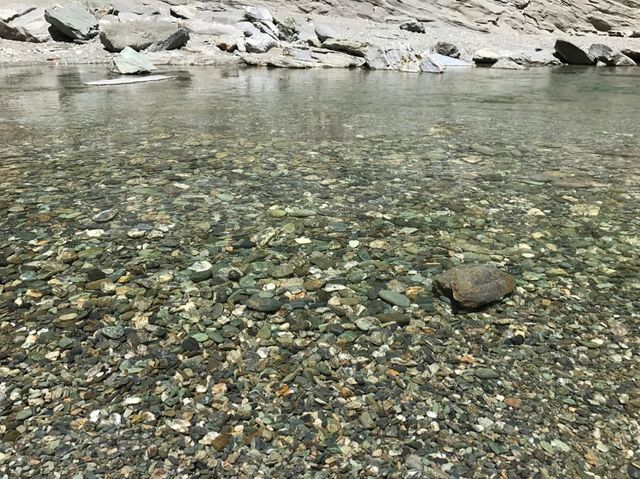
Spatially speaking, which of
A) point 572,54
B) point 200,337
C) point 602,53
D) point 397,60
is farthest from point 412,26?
point 200,337

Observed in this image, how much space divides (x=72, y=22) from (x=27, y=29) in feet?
9.15

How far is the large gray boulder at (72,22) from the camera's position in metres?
26.8

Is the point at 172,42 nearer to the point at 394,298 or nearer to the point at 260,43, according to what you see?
the point at 260,43

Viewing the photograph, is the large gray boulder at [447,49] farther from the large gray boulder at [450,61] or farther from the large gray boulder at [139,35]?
the large gray boulder at [139,35]

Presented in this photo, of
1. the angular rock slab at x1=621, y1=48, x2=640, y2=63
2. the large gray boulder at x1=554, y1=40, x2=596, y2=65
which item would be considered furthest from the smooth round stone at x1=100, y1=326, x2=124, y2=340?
the angular rock slab at x1=621, y1=48, x2=640, y2=63

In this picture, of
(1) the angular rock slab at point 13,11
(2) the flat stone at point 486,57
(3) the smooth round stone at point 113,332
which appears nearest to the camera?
(3) the smooth round stone at point 113,332

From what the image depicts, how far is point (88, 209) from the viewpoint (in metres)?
5.52

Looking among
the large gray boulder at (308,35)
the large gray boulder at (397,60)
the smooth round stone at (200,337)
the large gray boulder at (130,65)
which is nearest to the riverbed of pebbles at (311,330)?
the smooth round stone at (200,337)

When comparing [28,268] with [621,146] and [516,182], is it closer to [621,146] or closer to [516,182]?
[516,182]

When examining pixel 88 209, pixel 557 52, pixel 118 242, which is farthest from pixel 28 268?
pixel 557 52

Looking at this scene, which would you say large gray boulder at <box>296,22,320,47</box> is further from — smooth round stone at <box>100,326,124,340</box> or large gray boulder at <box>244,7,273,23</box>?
smooth round stone at <box>100,326,124,340</box>

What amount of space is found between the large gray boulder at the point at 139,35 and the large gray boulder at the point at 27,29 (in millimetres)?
4012

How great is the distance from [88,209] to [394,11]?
38583 mm

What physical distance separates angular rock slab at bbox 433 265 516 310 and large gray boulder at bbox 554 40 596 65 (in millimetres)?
29941
